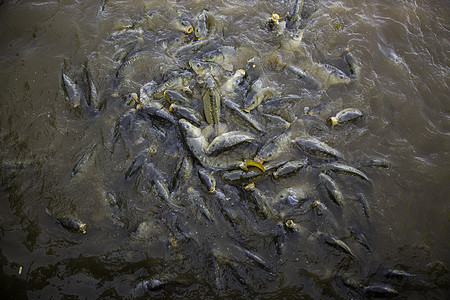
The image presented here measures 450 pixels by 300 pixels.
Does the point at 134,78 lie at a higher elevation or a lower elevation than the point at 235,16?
lower

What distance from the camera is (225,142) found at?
454 centimetres

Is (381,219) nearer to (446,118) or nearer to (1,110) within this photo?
(446,118)

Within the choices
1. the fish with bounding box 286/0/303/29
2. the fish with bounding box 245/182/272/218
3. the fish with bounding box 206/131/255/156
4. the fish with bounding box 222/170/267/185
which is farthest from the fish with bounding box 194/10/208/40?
the fish with bounding box 245/182/272/218

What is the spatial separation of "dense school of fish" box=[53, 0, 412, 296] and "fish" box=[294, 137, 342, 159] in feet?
0.05

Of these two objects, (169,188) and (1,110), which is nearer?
(169,188)

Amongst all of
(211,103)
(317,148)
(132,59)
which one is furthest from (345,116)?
(132,59)

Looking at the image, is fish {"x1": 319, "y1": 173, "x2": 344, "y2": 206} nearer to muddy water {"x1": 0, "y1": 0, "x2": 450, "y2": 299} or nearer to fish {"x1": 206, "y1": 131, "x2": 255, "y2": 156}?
muddy water {"x1": 0, "y1": 0, "x2": 450, "y2": 299}

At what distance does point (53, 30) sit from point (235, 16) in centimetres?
379

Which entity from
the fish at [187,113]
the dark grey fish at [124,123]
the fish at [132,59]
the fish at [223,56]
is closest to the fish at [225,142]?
the fish at [187,113]

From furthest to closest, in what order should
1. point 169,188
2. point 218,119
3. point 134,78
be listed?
point 134,78, point 218,119, point 169,188

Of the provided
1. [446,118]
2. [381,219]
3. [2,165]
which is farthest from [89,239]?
[446,118]

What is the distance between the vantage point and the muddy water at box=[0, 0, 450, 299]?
12.7 ft

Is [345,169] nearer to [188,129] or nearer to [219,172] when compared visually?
[219,172]

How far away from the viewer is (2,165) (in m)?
4.50
